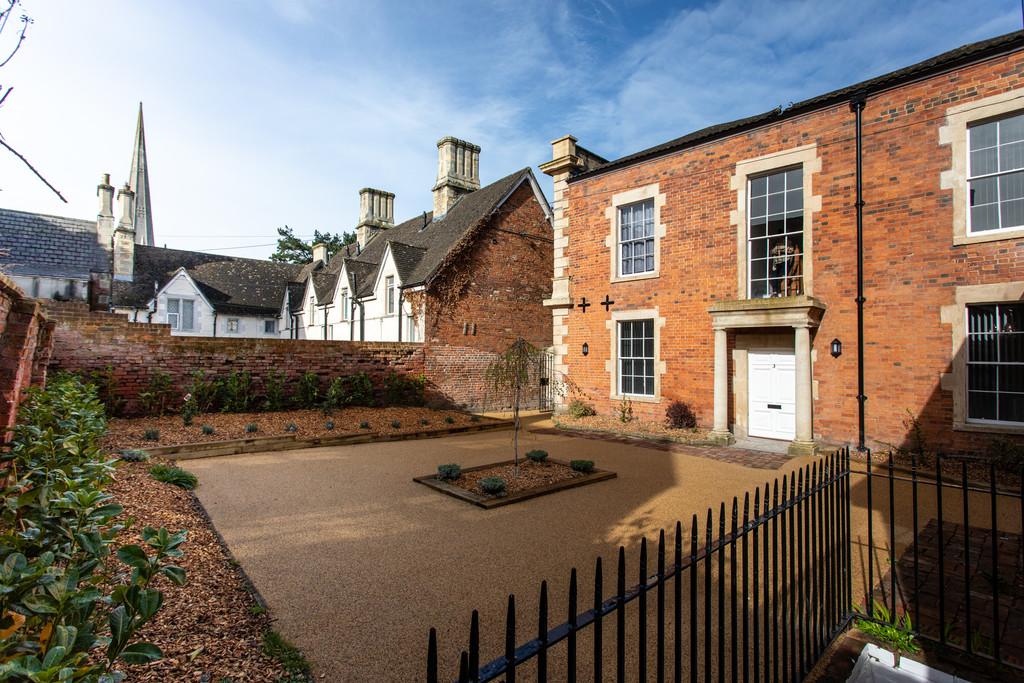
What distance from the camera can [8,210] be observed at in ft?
64.5

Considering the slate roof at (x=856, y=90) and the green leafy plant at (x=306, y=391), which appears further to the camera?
the green leafy plant at (x=306, y=391)

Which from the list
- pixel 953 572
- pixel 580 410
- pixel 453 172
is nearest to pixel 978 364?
pixel 953 572

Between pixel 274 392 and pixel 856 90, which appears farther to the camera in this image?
pixel 274 392

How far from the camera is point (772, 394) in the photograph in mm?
11359

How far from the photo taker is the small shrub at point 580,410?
1467 centimetres

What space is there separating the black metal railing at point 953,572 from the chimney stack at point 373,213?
97.1ft

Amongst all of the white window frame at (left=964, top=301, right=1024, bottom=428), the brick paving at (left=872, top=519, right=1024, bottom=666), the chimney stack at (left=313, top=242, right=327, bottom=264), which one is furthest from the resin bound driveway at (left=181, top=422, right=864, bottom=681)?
the chimney stack at (left=313, top=242, right=327, bottom=264)

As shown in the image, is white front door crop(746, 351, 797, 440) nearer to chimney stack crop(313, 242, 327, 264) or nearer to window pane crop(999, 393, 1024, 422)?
window pane crop(999, 393, 1024, 422)

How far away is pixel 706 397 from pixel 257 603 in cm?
1075

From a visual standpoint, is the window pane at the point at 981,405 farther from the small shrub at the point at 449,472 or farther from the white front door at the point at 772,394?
the small shrub at the point at 449,472

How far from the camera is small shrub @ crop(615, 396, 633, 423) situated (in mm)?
13656

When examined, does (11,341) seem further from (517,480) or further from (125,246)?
(125,246)

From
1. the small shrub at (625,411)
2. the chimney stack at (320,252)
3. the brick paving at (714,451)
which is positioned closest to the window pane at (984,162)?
the brick paving at (714,451)

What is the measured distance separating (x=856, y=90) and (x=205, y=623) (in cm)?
1370
